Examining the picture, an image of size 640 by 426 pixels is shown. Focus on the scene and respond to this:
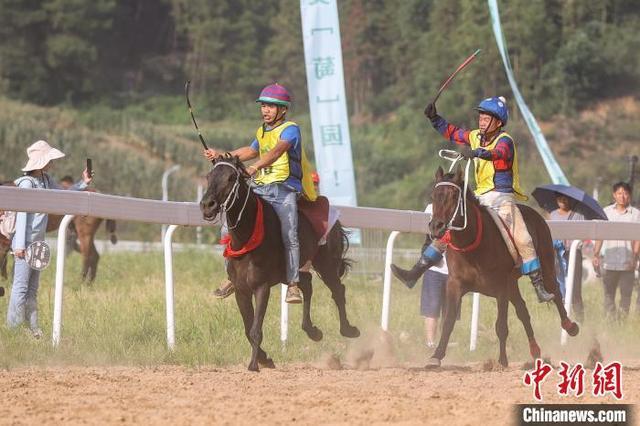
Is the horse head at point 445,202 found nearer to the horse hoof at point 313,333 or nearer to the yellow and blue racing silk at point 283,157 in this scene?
the yellow and blue racing silk at point 283,157

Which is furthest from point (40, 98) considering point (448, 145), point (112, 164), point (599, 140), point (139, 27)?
point (599, 140)

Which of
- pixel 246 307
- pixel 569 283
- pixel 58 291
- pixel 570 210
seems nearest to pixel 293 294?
pixel 246 307

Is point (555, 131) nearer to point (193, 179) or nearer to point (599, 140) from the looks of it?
point (599, 140)

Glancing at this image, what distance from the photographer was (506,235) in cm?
1223

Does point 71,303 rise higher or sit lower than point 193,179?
lower

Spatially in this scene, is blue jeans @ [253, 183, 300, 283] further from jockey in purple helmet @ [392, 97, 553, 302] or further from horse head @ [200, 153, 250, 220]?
jockey in purple helmet @ [392, 97, 553, 302]

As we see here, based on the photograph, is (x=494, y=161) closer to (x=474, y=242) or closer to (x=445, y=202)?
(x=474, y=242)

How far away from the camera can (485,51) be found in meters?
53.7

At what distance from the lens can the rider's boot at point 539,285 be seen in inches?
487

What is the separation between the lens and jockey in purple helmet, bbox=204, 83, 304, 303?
1152cm

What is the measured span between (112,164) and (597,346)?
39.2 meters

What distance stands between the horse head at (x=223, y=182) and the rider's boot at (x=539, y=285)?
2958 millimetres

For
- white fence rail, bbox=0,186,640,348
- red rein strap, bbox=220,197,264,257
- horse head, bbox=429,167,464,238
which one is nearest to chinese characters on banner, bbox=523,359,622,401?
horse head, bbox=429,167,464,238

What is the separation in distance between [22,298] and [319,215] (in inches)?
109
